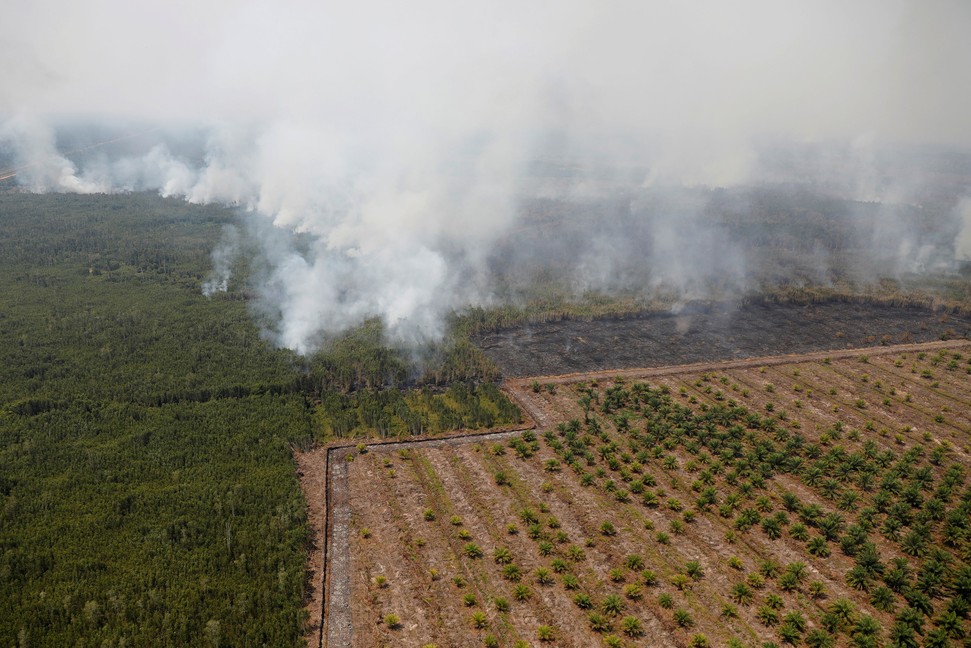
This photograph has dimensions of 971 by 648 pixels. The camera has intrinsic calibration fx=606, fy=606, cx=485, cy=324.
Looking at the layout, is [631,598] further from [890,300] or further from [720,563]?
[890,300]

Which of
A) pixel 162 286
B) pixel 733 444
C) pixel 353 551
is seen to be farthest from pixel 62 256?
pixel 733 444

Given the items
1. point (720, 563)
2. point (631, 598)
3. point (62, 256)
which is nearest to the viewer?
point (631, 598)

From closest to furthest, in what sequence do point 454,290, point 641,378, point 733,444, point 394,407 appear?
1. point 733,444
2. point 394,407
3. point 641,378
4. point 454,290

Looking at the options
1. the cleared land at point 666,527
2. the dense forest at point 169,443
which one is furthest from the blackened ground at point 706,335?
the cleared land at point 666,527

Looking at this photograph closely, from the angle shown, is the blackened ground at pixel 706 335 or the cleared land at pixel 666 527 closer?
the cleared land at pixel 666 527

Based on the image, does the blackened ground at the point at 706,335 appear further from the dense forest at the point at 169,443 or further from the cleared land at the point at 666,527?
the cleared land at the point at 666,527

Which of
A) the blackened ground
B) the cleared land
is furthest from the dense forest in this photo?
the blackened ground
